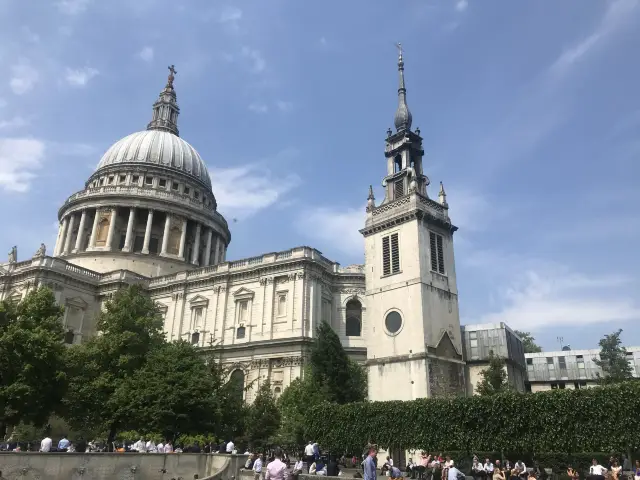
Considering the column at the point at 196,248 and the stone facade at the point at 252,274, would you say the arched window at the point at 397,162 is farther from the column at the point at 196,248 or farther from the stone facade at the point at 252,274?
the column at the point at 196,248

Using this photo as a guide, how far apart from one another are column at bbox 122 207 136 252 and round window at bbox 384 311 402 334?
39531 mm

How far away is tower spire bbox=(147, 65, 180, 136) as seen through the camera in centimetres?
8594

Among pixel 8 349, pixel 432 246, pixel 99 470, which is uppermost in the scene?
pixel 432 246

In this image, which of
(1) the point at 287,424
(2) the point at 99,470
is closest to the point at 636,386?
(1) the point at 287,424

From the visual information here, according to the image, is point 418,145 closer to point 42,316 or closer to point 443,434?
point 443,434

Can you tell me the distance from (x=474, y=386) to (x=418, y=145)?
18.7 m

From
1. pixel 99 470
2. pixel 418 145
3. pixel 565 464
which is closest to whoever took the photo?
pixel 99 470

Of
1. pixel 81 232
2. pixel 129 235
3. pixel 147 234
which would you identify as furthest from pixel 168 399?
pixel 81 232

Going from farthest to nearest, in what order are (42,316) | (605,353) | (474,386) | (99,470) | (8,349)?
(605,353)
(474,386)
(42,316)
(8,349)
(99,470)

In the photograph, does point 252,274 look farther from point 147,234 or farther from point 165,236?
point 147,234

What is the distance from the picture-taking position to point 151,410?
3011cm

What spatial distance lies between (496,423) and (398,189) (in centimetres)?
2011

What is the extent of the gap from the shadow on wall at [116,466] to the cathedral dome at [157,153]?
55.0 meters

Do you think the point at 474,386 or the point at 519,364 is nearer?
the point at 474,386
